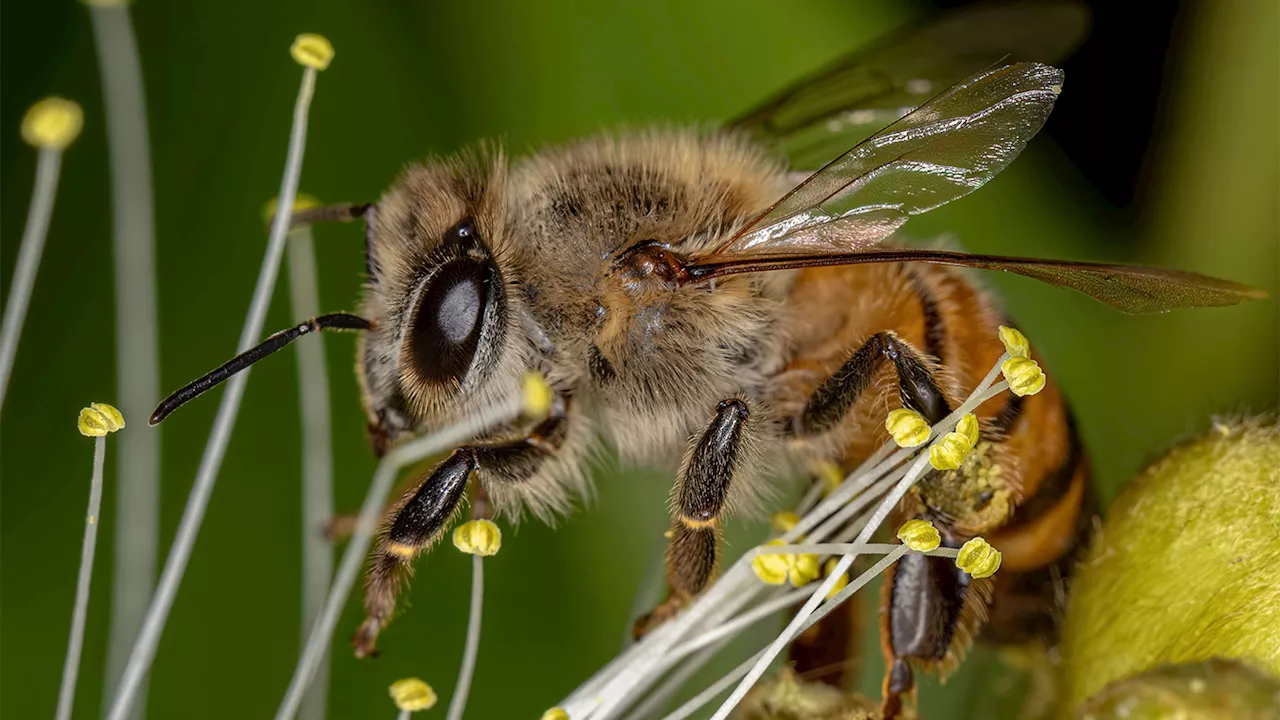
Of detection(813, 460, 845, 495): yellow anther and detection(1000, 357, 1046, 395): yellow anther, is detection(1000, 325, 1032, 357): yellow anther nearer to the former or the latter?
detection(1000, 357, 1046, 395): yellow anther

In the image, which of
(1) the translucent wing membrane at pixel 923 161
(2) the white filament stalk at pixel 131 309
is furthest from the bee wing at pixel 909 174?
(2) the white filament stalk at pixel 131 309

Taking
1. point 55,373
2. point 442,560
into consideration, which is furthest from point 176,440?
point 442,560

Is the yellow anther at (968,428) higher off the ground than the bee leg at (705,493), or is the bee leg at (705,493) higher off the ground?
the bee leg at (705,493)

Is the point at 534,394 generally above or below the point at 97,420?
below

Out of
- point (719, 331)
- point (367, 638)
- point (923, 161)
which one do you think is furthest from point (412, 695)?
point (923, 161)

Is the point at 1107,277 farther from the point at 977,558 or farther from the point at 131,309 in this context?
the point at 131,309

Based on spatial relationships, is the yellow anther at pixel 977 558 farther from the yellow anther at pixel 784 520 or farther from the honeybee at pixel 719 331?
the yellow anther at pixel 784 520

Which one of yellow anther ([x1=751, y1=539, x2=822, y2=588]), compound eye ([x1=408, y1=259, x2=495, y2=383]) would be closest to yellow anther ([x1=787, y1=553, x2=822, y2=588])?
yellow anther ([x1=751, y1=539, x2=822, y2=588])
